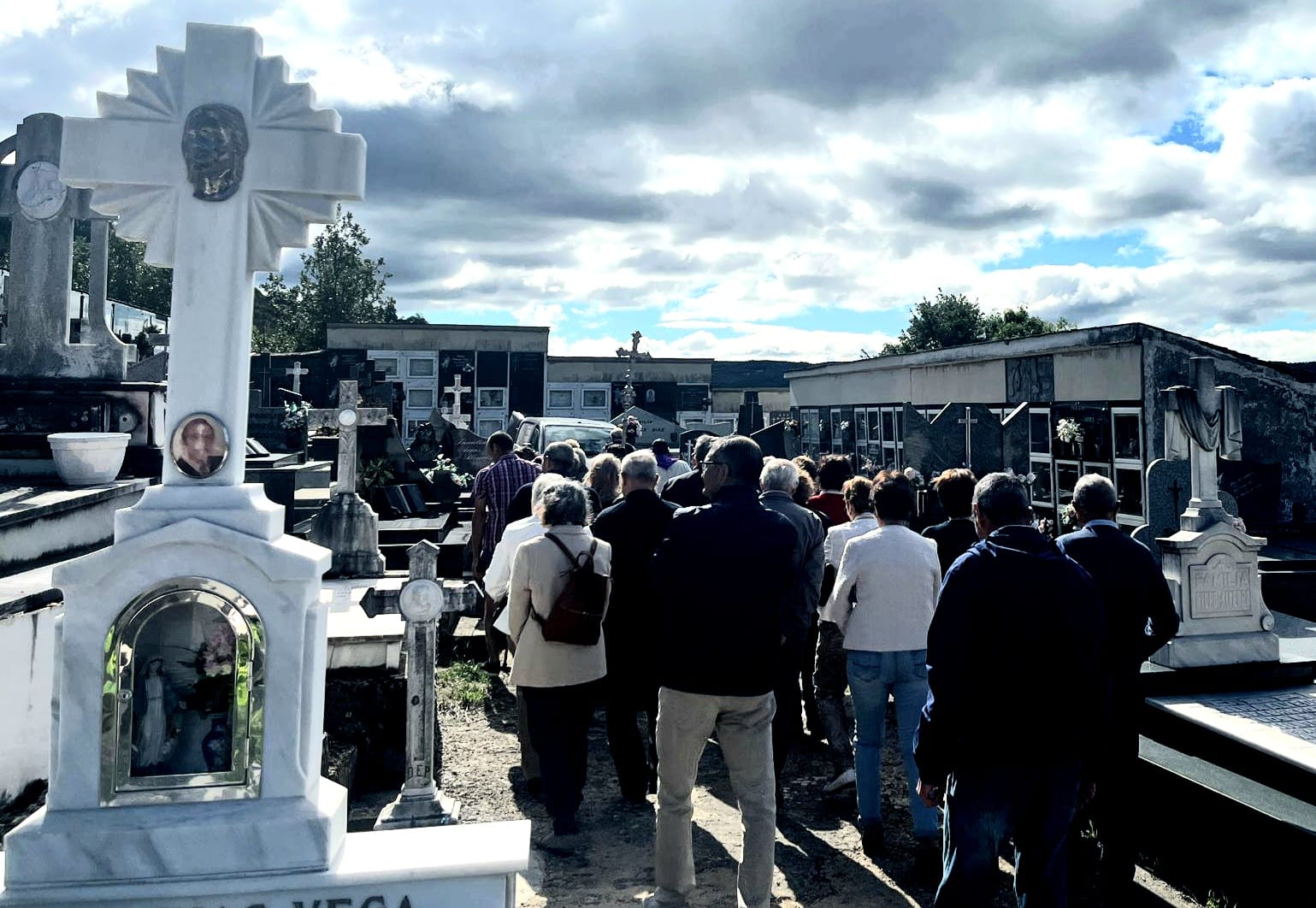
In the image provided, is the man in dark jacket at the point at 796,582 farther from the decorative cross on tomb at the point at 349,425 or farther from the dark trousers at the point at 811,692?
the decorative cross on tomb at the point at 349,425

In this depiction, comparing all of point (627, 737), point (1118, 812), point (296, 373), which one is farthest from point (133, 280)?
point (1118, 812)

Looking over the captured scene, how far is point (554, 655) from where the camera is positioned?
13.8 feet

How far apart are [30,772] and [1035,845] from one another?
13.8 ft

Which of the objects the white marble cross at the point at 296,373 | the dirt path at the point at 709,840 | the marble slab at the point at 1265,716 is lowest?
the dirt path at the point at 709,840

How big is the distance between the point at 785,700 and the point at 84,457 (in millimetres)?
5320

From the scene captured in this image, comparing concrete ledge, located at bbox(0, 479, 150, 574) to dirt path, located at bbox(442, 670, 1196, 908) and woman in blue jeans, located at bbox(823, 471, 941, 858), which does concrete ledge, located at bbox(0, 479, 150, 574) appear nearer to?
dirt path, located at bbox(442, 670, 1196, 908)

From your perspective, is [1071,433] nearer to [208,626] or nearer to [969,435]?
[969,435]

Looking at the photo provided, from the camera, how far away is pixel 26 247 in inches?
302

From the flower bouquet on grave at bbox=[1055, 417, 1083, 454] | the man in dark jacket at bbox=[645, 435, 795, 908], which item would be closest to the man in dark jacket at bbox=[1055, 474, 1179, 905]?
the man in dark jacket at bbox=[645, 435, 795, 908]

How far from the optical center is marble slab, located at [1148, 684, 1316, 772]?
418 centimetres

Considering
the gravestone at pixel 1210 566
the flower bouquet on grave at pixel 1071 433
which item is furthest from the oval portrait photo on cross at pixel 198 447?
the flower bouquet on grave at pixel 1071 433

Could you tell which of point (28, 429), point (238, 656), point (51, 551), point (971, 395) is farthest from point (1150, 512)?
point (28, 429)

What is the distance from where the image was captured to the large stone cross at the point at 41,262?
7637mm

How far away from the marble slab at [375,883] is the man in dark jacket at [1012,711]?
1414mm
